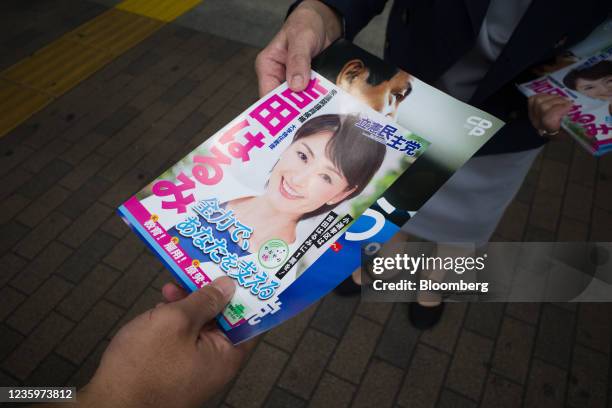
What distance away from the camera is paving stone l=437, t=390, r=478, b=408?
6.45 feet

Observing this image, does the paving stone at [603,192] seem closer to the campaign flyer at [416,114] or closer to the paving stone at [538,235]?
the paving stone at [538,235]

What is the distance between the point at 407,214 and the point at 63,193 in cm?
243

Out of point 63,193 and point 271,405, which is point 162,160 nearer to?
point 63,193

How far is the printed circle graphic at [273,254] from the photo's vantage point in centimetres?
110

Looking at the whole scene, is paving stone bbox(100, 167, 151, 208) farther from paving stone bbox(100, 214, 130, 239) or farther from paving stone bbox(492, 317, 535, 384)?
paving stone bbox(492, 317, 535, 384)

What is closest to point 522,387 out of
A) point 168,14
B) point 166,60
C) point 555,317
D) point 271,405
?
point 555,317

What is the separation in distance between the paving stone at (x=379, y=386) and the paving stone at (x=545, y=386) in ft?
2.02

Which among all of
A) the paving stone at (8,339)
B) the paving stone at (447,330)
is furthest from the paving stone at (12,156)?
the paving stone at (447,330)

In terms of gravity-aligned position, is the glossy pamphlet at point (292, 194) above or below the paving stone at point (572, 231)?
A: above

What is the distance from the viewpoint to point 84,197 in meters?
2.68

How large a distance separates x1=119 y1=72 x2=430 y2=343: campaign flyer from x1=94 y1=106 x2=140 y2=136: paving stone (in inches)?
84.2

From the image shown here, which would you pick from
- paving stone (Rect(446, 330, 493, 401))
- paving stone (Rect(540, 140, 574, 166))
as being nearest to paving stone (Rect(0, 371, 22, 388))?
paving stone (Rect(446, 330, 493, 401))

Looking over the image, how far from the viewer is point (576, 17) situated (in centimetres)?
115
